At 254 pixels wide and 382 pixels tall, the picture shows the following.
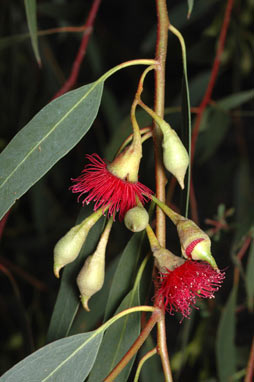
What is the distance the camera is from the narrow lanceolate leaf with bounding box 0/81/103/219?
67cm

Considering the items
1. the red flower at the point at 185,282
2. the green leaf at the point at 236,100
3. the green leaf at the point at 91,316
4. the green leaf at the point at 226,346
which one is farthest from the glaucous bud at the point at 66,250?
the green leaf at the point at 236,100

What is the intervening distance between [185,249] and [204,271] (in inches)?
3.7

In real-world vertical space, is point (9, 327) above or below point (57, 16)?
below

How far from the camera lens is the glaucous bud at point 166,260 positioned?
0.66 m

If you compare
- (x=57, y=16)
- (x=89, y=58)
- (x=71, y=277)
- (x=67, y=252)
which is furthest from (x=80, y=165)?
(x=67, y=252)

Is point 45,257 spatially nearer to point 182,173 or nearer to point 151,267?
point 151,267

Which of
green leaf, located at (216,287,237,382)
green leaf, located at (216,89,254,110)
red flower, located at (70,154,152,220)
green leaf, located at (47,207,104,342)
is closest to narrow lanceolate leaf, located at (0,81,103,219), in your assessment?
red flower, located at (70,154,152,220)

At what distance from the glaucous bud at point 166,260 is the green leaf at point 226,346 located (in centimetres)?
57

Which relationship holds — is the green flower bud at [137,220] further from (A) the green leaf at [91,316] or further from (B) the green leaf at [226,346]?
(B) the green leaf at [226,346]

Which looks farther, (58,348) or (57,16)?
(57,16)

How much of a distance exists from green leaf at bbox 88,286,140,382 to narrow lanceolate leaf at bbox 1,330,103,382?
0.23 ft

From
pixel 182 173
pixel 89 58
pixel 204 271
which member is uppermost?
pixel 89 58

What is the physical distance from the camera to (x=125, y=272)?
33.3 inches

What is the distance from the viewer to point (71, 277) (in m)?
0.84
